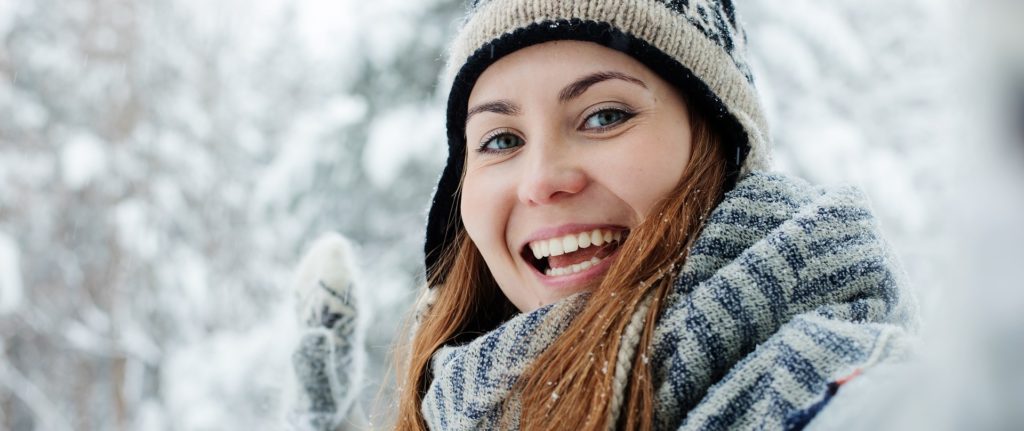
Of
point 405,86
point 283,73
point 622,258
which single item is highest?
point 283,73

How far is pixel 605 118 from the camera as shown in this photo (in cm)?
127

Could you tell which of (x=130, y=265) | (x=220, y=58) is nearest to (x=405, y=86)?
(x=220, y=58)

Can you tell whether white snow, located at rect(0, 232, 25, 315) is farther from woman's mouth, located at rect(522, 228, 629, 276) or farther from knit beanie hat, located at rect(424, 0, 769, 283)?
woman's mouth, located at rect(522, 228, 629, 276)

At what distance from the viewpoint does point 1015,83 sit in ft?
0.94

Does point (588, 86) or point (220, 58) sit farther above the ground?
point (220, 58)

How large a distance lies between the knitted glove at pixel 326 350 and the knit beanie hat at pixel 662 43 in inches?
45.8

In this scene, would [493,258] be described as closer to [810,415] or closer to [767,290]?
[767,290]

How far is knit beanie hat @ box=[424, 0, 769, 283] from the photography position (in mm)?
1295

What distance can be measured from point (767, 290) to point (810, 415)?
245mm

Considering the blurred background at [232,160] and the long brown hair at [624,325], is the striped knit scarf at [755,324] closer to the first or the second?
the long brown hair at [624,325]

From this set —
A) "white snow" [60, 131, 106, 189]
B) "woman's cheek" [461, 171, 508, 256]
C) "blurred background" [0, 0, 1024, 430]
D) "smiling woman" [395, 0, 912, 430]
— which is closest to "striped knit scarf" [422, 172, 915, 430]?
"smiling woman" [395, 0, 912, 430]

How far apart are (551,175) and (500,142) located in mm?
206

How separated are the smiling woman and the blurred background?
213 inches

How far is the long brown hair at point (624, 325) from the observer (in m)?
0.94
